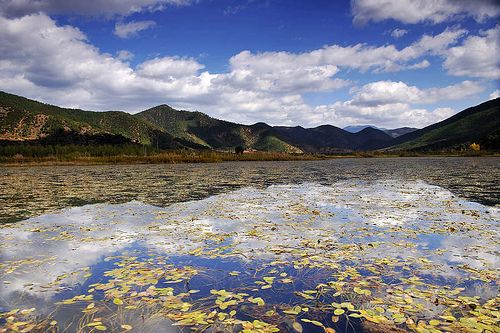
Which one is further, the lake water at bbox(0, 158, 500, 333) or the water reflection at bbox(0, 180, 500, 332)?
the water reflection at bbox(0, 180, 500, 332)

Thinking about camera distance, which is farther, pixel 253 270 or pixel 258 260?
pixel 258 260

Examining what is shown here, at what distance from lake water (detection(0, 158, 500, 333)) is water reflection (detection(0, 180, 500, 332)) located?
0.14ft

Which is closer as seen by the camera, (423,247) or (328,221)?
(423,247)

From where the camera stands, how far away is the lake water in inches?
244

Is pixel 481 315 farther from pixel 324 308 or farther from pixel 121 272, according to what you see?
pixel 121 272

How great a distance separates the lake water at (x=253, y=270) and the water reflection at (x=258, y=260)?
0.04 meters

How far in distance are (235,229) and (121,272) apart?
5.70 m

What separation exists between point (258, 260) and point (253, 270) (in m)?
0.87

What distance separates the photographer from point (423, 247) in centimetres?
1076

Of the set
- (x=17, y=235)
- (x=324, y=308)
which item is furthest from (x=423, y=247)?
(x=17, y=235)

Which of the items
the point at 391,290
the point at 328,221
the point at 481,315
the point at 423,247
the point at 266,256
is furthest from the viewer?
the point at 328,221

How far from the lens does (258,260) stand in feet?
31.8

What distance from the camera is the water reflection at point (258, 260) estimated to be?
681cm

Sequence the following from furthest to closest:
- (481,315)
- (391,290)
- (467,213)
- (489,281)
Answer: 1. (467,213)
2. (489,281)
3. (391,290)
4. (481,315)
